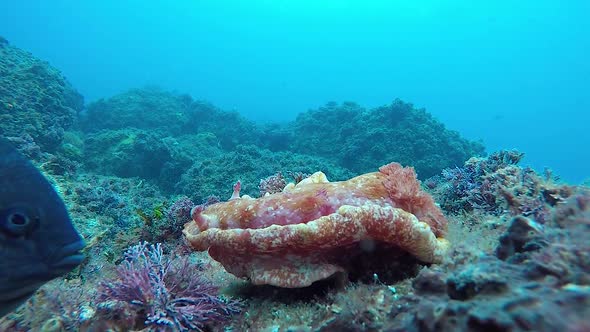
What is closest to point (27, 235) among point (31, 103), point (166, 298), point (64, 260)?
point (64, 260)

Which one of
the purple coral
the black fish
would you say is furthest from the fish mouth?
the purple coral

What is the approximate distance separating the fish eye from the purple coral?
1.07 m

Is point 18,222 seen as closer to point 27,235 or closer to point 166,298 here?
point 27,235

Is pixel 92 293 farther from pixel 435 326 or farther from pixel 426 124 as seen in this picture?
pixel 426 124

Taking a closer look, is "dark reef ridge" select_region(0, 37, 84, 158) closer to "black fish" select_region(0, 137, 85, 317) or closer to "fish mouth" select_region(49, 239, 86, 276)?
"black fish" select_region(0, 137, 85, 317)

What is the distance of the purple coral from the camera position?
9.09 ft

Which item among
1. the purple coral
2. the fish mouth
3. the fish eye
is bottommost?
the purple coral

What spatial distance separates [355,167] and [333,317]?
51.7 ft

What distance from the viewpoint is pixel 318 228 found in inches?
98.1

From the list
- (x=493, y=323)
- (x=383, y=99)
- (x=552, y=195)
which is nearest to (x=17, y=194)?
(x=493, y=323)

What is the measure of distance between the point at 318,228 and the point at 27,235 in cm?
183

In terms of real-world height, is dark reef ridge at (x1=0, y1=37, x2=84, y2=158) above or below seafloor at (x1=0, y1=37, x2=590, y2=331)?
above

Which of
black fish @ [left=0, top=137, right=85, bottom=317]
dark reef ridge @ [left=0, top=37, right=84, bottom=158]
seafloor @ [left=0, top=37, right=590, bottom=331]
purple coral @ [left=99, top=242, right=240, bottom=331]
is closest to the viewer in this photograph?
seafloor @ [left=0, top=37, right=590, bottom=331]

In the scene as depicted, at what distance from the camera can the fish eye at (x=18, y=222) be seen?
1.93 metres
